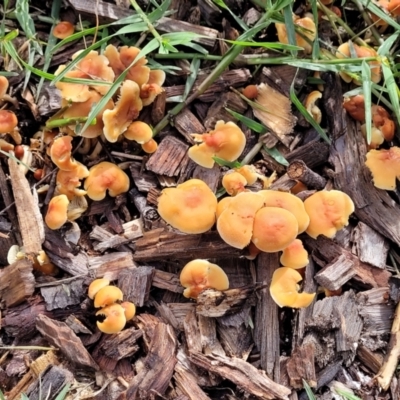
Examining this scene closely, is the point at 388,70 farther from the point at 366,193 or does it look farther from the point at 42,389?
the point at 42,389

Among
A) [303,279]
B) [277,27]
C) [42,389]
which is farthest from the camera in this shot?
[277,27]

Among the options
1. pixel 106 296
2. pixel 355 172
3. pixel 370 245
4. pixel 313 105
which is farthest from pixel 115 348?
pixel 313 105

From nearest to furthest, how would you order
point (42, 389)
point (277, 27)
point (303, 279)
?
point (42, 389) → point (303, 279) → point (277, 27)

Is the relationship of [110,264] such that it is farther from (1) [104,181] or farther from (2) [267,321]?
(2) [267,321]

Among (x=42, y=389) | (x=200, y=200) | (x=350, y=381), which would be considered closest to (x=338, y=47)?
(x=200, y=200)

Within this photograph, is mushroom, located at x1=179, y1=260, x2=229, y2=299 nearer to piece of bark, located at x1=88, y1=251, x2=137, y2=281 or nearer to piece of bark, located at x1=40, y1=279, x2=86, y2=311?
piece of bark, located at x1=88, y1=251, x2=137, y2=281

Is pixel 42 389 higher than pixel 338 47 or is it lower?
lower

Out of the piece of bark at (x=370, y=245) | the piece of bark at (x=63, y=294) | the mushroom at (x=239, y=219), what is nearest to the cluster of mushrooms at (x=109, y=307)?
the piece of bark at (x=63, y=294)
